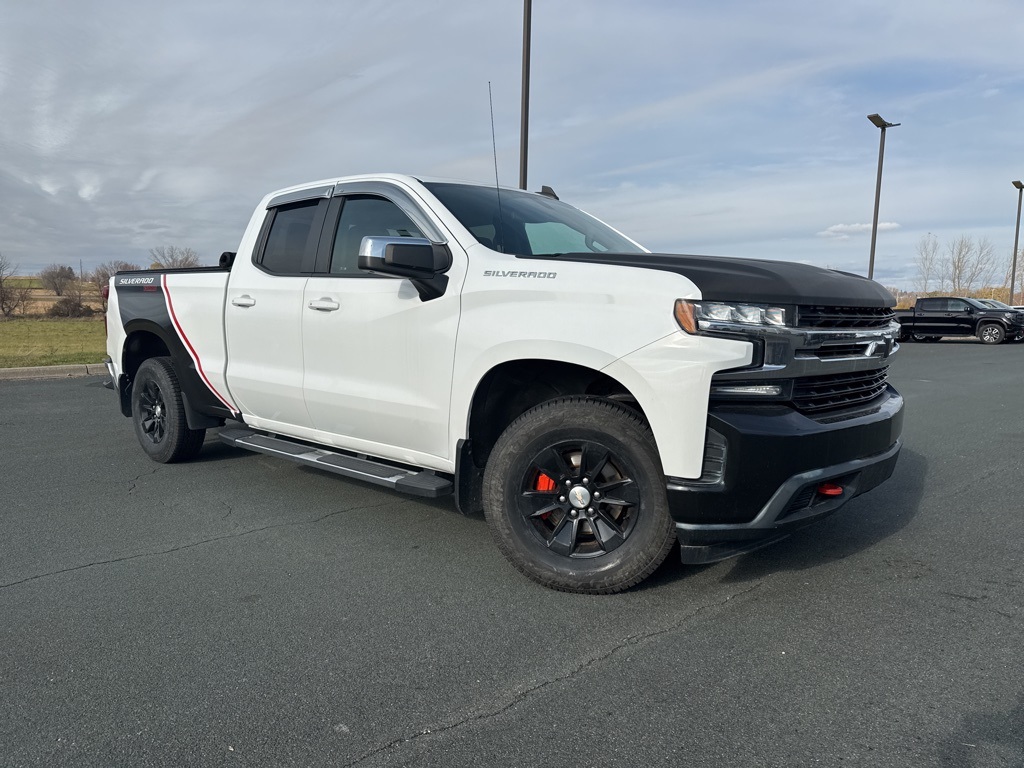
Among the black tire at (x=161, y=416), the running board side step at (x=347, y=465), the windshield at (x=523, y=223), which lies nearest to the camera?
the running board side step at (x=347, y=465)

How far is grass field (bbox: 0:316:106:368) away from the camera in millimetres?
13320

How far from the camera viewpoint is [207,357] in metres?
5.48

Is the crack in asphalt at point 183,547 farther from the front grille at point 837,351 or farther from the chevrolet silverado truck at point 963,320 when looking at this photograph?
the chevrolet silverado truck at point 963,320

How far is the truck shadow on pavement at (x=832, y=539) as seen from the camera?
3.88m

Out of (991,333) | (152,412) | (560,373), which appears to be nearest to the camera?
(560,373)

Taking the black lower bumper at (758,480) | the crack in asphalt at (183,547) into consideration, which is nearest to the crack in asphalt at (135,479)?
the crack in asphalt at (183,547)

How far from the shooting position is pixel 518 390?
13.2ft

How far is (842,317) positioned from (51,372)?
11844 millimetres

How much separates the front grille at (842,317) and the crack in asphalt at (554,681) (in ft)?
3.99

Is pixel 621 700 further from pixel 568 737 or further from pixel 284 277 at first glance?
pixel 284 277

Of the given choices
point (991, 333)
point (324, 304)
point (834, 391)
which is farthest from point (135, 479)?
point (991, 333)

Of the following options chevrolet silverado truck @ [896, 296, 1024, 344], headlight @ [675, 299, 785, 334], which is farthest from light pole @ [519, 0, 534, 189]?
chevrolet silverado truck @ [896, 296, 1024, 344]

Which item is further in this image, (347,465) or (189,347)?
(189,347)

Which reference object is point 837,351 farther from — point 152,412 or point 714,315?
point 152,412
